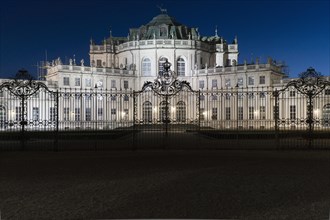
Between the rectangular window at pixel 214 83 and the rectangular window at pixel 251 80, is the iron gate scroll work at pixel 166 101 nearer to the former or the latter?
the rectangular window at pixel 214 83

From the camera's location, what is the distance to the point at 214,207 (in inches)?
327

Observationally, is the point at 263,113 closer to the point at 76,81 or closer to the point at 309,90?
the point at 76,81

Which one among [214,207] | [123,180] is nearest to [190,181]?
[123,180]

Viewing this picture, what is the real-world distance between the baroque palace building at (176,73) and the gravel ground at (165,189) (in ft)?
141

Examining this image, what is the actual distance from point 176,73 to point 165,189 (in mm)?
59915

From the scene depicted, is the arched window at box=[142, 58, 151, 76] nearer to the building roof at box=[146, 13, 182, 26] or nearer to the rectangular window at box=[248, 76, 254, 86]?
the building roof at box=[146, 13, 182, 26]

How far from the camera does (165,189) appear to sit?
10094 mm

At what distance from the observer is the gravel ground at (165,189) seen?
7965 mm

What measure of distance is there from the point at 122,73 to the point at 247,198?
62.0 metres

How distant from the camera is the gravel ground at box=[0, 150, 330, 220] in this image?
314 inches

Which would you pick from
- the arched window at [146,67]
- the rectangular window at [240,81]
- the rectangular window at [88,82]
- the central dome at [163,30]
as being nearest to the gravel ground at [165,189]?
the rectangular window at [240,81]

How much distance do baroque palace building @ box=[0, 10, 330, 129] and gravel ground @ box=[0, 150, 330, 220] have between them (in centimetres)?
4291

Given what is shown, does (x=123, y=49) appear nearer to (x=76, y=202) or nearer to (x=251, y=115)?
(x=251, y=115)

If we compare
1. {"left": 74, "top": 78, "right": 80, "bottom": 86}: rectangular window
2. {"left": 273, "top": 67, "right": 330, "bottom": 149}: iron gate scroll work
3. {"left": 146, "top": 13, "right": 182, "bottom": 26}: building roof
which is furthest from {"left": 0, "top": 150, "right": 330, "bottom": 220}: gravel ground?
{"left": 146, "top": 13, "right": 182, "bottom": 26}: building roof
